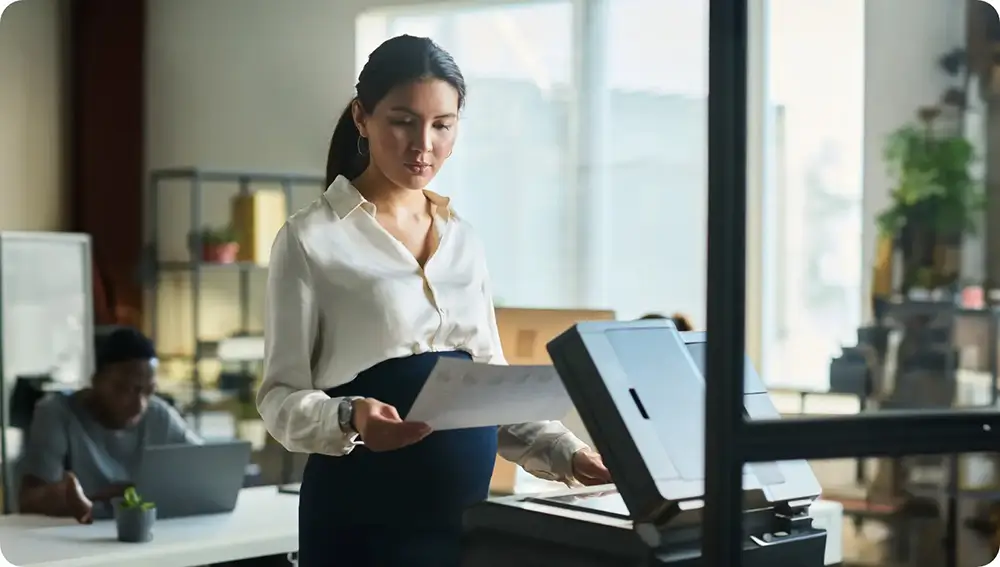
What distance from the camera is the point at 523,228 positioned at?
17.6 ft

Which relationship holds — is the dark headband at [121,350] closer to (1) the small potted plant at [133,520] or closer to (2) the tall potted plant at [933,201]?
(1) the small potted plant at [133,520]

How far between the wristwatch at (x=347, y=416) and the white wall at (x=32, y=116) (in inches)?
189

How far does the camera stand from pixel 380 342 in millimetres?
1397

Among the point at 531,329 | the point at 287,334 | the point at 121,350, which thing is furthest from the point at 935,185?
the point at 121,350

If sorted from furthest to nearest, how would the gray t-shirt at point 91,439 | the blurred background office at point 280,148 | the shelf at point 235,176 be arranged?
the shelf at point 235,176
the blurred background office at point 280,148
the gray t-shirt at point 91,439

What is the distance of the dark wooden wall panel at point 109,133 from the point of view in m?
5.99

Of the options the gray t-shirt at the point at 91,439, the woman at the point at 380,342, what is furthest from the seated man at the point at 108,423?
the woman at the point at 380,342

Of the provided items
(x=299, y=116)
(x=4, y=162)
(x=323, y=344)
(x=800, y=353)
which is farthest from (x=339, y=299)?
(x=4, y=162)

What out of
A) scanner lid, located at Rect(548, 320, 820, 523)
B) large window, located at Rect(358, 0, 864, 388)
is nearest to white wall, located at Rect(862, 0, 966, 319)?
scanner lid, located at Rect(548, 320, 820, 523)

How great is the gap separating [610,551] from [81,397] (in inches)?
123

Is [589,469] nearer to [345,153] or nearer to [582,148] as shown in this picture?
[345,153]

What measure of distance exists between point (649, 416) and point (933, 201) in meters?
0.37

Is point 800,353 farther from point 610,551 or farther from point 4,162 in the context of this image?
point 4,162

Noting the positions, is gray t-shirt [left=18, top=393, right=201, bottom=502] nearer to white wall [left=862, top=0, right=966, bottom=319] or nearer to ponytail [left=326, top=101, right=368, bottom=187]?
ponytail [left=326, top=101, right=368, bottom=187]
